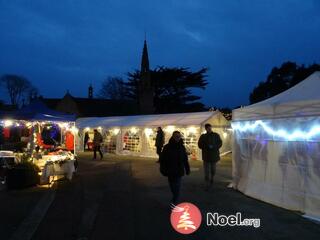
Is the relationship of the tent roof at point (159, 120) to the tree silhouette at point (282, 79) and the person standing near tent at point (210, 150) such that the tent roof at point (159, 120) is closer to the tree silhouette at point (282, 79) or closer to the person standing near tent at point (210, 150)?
the person standing near tent at point (210, 150)

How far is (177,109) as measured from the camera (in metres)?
56.9

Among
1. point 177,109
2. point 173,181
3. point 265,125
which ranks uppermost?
point 177,109

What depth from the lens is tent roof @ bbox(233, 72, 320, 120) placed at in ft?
27.2

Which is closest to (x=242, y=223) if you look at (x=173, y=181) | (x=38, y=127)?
(x=173, y=181)

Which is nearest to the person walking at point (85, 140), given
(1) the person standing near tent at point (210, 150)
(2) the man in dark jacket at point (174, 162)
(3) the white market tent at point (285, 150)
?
(1) the person standing near tent at point (210, 150)

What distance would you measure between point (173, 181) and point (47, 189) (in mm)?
4842

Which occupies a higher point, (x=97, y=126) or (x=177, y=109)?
(x=177, y=109)

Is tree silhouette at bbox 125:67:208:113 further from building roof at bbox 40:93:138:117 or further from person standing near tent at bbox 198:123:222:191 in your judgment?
person standing near tent at bbox 198:123:222:191

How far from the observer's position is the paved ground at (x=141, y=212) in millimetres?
6727

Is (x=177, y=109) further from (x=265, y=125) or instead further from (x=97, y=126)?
(x=265, y=125)

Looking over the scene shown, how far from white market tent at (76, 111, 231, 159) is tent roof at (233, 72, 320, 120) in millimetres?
12792

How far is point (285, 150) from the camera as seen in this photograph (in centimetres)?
909

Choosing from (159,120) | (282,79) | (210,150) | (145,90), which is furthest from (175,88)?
(210,150)

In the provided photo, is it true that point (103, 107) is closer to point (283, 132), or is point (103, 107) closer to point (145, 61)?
point (145, 61)
